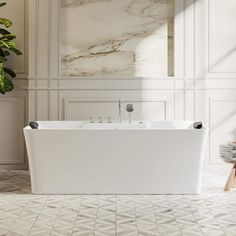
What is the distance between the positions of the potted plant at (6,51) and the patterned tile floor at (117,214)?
1.15 m

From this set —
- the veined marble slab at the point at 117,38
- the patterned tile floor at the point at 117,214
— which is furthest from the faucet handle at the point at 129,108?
the patterned tile floor at the point at 117,214

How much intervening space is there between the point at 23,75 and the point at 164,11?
5.45ft

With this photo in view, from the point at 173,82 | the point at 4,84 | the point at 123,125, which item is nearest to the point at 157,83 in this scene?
the point at 173,82

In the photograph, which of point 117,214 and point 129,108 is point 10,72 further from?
point 117,214

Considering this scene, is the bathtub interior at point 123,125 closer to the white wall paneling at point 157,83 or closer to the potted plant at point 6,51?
the white wall paneling at point 157,83

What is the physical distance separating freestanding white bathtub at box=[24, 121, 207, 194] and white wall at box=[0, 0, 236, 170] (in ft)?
4.15

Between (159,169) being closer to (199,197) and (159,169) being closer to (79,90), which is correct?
(199,197)

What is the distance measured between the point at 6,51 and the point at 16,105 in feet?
1.94

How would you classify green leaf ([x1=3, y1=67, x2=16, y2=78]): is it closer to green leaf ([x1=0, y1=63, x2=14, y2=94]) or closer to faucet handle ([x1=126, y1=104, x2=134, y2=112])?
green leaf ([x1=0, y1=63, x2=14, y2=94])

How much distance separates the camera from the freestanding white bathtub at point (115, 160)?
12.6 feet

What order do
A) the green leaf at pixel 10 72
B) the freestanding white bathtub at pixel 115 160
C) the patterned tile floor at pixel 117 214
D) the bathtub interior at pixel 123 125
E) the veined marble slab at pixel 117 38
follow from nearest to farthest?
the patterned tile floor at pixel 117 214, the freestanding white bathtub at pixel 115 160, the bathtub interior at pixel 123 125, the green leaf at pixel 10 72, the veined marble slab at pixel 117 38

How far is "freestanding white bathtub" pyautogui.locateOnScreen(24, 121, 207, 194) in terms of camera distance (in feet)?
12.6

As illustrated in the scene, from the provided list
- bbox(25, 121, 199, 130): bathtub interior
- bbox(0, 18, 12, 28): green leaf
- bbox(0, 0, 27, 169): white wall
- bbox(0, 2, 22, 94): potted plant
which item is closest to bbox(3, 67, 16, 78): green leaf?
bbox(0, 2, 22, 94): potted plant

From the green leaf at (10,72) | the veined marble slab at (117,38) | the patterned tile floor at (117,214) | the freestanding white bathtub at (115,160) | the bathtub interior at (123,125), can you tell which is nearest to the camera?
the patterned tile floor at (117,214)
